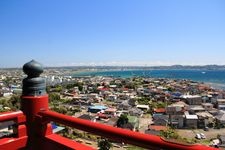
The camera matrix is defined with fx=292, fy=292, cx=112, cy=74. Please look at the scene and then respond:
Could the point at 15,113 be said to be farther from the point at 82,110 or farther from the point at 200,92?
the point at 200,92

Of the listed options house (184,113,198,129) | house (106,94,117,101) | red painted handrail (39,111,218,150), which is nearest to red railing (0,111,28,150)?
red painted handrail (39,111,218,150)

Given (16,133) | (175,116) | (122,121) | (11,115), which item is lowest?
(175,116)

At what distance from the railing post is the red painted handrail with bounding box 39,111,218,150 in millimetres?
190

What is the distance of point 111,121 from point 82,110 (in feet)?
32.6

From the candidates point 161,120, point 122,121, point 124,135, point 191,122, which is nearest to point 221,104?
point 191,122

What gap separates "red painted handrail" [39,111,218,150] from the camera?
1.08 m

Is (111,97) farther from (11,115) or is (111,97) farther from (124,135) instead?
(124,135)

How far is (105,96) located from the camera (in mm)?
48781

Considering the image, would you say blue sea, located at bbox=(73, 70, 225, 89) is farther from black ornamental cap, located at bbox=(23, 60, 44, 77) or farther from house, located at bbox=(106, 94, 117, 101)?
black ornamental cap, located at bbox=(23, 60, 44, 77)

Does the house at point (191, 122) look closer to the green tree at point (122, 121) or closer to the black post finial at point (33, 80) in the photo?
the green tree at point (122, 121)

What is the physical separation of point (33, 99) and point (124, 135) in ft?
3.00

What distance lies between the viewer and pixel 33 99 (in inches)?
78.3

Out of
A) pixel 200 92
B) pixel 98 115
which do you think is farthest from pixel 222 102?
pixel 98 115

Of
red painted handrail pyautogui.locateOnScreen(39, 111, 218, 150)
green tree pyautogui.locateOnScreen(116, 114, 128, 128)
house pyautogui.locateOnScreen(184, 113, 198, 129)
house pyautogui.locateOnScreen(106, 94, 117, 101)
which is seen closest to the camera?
red painted handrail pyautogui.locateOnScreen(39, 111, 218, 150)
